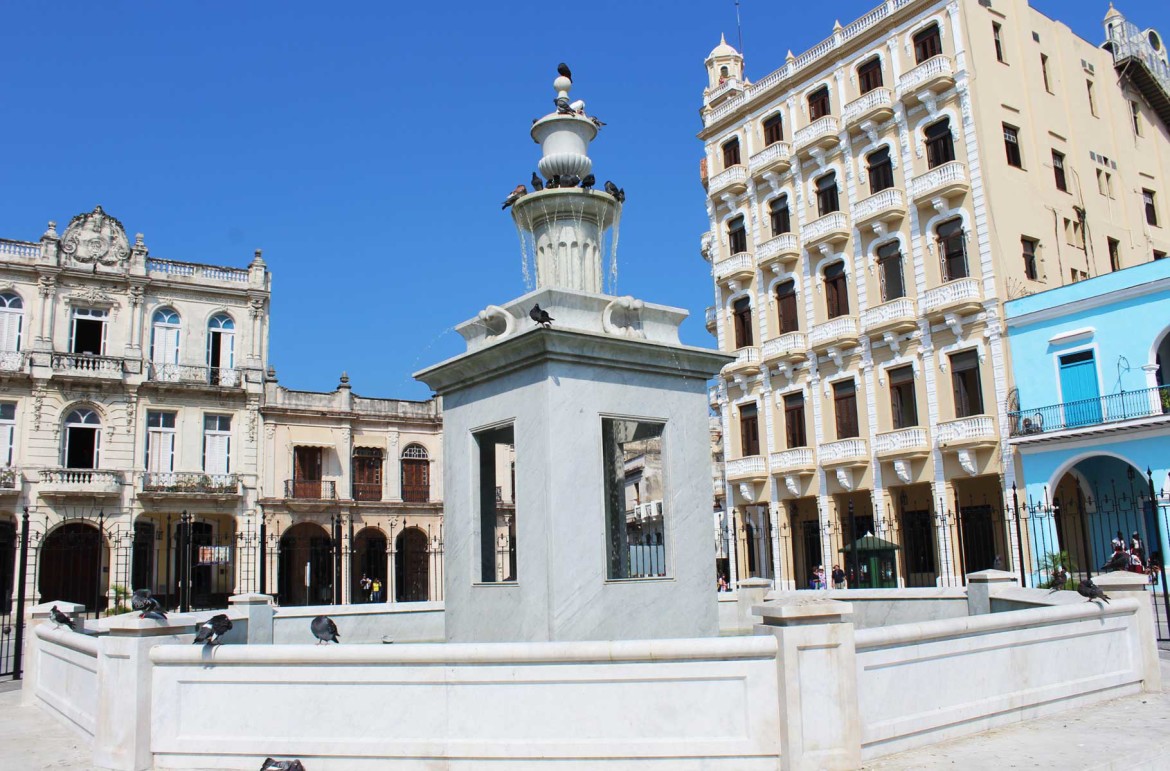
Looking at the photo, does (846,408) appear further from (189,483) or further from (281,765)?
(281,765)

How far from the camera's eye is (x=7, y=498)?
3775cm

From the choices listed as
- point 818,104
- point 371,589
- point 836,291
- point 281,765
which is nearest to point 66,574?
point 371,589

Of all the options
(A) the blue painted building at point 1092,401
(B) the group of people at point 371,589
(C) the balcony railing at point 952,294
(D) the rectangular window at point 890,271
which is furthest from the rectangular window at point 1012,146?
(B) the group of people at point 371,589

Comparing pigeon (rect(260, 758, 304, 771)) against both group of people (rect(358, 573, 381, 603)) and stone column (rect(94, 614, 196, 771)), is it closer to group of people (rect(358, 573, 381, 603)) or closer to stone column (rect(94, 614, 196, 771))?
stone column (rect(94, 614, 196, 771))

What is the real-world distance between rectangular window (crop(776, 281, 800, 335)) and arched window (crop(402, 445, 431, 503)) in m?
20.2

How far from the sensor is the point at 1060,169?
3419cm

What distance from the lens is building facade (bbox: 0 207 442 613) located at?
1524 inches

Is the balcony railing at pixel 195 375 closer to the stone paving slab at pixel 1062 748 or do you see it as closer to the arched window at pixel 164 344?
the arched window at pixel 164 344

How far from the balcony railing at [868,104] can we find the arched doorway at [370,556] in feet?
91.6

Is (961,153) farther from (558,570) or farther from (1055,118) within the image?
(558,570)

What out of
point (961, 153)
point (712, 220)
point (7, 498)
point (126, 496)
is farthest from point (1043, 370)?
point (7, 498)

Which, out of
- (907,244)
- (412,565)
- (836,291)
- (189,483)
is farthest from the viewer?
(412,565)

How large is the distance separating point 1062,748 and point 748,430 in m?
30.6

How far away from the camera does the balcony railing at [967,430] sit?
29984 mm
